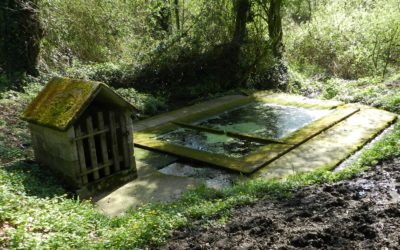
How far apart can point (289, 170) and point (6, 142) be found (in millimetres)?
5885

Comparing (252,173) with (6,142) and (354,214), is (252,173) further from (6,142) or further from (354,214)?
(6,142)

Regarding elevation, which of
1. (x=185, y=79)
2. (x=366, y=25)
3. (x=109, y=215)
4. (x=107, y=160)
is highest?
(x=366, y=25)

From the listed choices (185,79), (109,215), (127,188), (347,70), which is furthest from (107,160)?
(347,70)

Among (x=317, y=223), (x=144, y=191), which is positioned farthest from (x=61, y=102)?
(x=317, y=223)

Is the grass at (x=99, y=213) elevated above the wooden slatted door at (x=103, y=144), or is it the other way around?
the wooden slatted door at (x=103, y=144)

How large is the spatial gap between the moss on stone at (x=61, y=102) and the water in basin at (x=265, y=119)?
13.6 feet

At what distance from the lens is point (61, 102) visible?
6.98m

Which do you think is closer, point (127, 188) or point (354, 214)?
point (354, 214)

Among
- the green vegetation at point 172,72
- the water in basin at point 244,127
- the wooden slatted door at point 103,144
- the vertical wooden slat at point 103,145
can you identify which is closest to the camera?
the green vegetation at point 172,72

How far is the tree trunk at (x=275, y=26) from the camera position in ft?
47.8

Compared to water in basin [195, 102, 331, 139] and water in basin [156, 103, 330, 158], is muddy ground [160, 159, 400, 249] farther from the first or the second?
water in basin [195, 102, 331, 139]

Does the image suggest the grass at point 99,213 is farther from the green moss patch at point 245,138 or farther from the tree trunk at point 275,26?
the tree trunk at point 275,26

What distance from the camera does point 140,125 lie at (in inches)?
422

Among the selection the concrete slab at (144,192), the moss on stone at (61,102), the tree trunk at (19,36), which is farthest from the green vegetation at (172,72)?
the moss on stone at (61,102)
